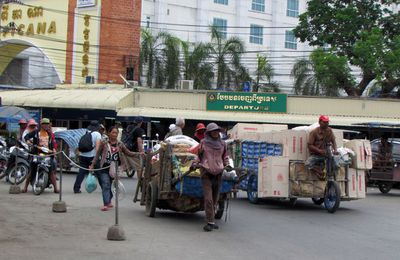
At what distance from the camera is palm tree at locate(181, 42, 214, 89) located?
4593cm

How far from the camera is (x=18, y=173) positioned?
1728 centimetres

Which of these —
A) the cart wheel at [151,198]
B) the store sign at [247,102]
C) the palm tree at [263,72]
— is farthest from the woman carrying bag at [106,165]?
the palm tree at [263,72]

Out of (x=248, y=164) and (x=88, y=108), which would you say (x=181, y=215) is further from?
(x=88, y=108)

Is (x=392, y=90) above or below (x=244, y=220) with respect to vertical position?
above

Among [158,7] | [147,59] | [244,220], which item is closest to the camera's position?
[244,220]

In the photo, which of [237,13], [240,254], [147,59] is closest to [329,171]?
[240,254]

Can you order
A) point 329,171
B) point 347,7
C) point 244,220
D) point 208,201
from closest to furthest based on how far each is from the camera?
point 208,201 → point 244,220 → point 329,171 → point 347,7

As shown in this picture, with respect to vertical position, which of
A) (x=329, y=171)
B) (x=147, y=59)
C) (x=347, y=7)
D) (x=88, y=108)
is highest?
(x=347, y=7)

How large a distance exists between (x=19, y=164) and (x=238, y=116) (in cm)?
1929

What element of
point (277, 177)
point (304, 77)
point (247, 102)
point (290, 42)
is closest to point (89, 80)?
point (247, 102)

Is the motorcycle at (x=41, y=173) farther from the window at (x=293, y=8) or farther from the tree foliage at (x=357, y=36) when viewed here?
the window at (x=293, y=8)

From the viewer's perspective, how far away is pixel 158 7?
186 ft

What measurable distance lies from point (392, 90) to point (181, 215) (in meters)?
33.0

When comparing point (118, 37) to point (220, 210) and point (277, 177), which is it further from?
point (220, 210)
